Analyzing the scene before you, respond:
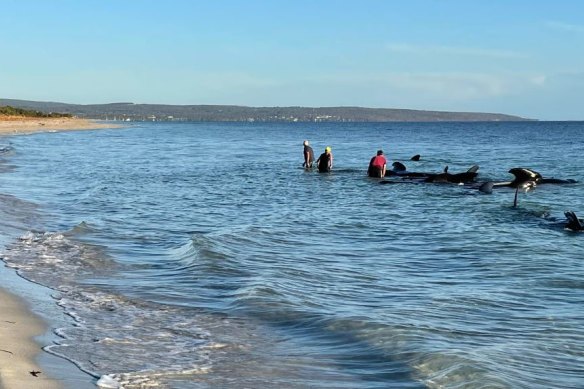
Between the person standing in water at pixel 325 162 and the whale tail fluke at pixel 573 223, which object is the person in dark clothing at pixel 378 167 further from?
the whale tail fluke at pixel 573 223

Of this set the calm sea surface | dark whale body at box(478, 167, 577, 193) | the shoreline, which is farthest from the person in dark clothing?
the shoreline

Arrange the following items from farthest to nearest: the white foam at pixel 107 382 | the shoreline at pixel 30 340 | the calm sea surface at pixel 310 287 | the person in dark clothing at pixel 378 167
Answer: the person in dark clothing at pixel 378 167
the calm sea surface at pixel 310 287
the white foam at pixel 107 382
the shoreline at pixel 30 340

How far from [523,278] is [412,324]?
142 inches

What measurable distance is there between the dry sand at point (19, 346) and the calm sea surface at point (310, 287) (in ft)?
1.00

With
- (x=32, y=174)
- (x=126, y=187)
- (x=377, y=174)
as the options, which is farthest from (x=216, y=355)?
(x=32, y=174)

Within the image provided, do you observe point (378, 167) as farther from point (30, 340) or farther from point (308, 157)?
point (30, 340)

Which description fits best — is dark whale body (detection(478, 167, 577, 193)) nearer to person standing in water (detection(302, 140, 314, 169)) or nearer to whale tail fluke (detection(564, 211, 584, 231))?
whale tail fluke (detection(564, 211, 584, 231))

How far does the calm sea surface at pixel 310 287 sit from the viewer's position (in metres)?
7.43

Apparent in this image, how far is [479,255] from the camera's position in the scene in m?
14.1

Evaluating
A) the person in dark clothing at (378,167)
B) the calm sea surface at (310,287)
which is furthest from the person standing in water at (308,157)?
the calm sea surface at (310,287)

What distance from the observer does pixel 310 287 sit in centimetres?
1114

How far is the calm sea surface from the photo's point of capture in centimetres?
743

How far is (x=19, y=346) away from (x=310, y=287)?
4738 millimetres

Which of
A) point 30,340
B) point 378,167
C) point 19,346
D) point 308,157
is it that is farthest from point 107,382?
point 308,157
